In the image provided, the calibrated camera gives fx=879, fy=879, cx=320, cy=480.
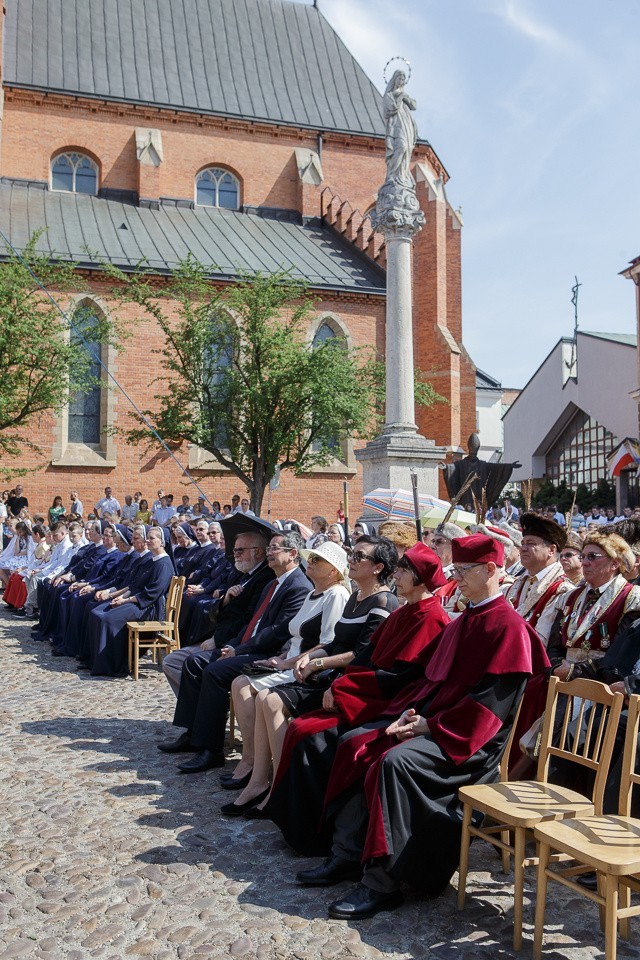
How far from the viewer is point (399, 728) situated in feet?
14.4

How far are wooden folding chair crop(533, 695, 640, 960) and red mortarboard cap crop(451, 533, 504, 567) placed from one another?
1028mm

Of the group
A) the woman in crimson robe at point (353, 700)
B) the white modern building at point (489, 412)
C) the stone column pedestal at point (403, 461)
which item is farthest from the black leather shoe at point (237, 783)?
the white modern building at point (489, 412)

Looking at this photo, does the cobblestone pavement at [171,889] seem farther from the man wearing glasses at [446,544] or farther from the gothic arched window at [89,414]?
the gothic arched window at [89,414]

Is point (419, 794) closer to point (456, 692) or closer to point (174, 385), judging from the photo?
point (456, 692)

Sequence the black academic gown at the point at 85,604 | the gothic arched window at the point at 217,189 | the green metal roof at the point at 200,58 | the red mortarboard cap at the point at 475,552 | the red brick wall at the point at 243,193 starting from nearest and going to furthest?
the red mortarboard cap at the point at 475,552
the black academic gown at the point at 85,604
the red brick wall at the point at 243,193
the green metal roof at the point at 200,58
the gothic arched window at the point at 217,189

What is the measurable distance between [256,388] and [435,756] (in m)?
17.5

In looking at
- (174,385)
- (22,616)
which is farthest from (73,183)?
(22,616)

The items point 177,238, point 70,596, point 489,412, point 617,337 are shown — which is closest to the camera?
point 70,596

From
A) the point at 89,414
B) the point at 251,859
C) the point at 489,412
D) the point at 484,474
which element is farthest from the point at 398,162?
the point at 489,412

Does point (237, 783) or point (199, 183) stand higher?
point (199, 183)

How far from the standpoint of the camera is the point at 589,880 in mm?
4273

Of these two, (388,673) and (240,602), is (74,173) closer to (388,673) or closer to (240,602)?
(240,602)

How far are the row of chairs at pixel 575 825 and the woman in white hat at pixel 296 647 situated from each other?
186cm

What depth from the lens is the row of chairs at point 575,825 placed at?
129 inches
